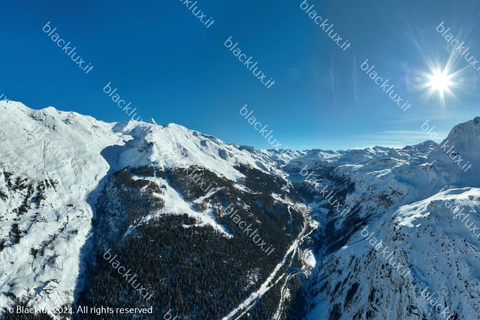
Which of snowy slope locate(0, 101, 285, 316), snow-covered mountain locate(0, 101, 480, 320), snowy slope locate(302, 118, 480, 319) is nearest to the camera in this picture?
snowy slope locate(302, 118, 480, 319)

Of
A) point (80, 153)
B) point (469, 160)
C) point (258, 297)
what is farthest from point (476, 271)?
point (80, 153)

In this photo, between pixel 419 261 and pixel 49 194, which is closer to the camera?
pixel 419 261

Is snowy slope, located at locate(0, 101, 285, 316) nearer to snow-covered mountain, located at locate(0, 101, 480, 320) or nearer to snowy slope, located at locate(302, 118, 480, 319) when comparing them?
snow-covered mountain, located at locate(0, 101, 480, 320)

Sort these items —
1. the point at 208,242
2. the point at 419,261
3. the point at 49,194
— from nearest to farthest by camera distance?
the point at 419,261, the point at 49,194, the point at 208,242

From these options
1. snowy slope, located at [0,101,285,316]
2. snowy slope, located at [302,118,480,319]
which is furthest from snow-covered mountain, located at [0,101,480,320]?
snowy slope, located at [0,101,285,316]

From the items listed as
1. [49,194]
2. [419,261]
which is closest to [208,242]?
[49,194]

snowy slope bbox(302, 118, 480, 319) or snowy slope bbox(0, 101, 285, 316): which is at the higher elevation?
snowy slope bbox(0, 101, 285, 316)

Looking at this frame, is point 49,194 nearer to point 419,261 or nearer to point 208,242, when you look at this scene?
point 208,242

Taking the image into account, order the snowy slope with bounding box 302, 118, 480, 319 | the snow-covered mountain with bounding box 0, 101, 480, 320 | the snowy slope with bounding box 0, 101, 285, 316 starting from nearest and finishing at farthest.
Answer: the snowy slope with bounding box 302, 118, 480, 319 → the snow-covered mountain with bounding box 0, 101, 480, 320 → the snowy slope with bounding box 0, 101, 285, 316
